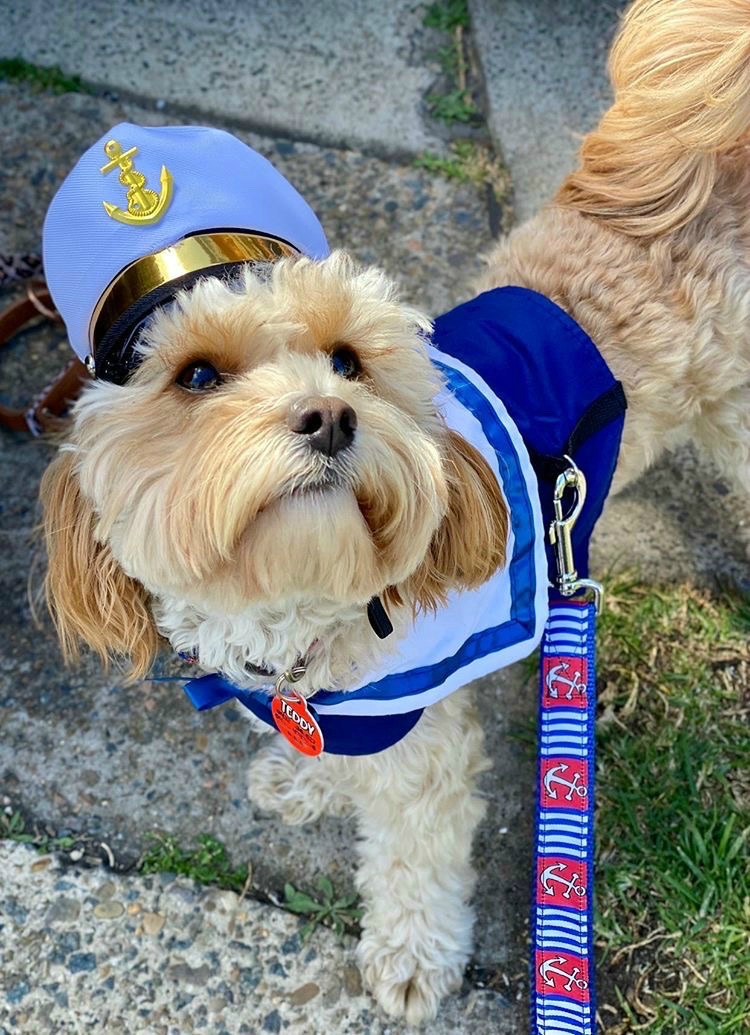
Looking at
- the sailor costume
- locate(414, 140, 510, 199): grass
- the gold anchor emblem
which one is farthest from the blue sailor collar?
locate(414, 140, 510, 199): grass

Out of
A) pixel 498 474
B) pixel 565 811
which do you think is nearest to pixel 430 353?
pixel 498 474

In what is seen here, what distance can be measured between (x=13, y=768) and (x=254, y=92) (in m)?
2.98

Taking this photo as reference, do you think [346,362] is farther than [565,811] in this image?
No

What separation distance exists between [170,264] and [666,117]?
131 centimetres

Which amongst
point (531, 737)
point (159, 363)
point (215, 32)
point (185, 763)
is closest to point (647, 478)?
point (531, 737)

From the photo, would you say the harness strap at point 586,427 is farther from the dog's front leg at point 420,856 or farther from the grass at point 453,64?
the grass at point 453,64

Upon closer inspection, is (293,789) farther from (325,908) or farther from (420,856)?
(420,856)

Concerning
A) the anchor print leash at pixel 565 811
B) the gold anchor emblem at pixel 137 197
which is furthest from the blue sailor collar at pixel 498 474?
the gold anchor emblem at pixel 137 197

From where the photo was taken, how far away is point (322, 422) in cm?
145

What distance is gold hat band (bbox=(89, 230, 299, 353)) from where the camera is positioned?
1.70m

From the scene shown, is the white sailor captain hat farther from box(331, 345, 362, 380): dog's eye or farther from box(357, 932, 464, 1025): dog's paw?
box(357, 932, 464, 1025): dog's paw

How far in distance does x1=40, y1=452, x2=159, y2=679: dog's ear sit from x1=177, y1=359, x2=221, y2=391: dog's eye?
11.5 inches

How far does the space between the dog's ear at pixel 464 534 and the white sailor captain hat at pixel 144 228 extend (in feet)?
1.79

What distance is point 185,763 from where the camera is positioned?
108 inches
